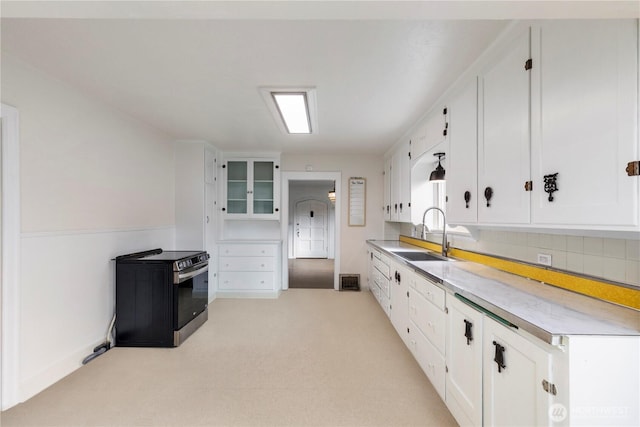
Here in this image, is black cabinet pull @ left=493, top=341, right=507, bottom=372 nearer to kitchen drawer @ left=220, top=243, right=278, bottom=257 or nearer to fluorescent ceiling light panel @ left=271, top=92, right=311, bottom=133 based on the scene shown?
fluorescent ceiling light panel @ left=271, top=92, right=311, bottom=133

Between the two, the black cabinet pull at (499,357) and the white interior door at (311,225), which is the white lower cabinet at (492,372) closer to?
the black cabinet pull at (499,357)

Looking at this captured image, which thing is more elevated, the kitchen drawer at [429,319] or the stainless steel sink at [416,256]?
the stainless steel sink at [416,256]

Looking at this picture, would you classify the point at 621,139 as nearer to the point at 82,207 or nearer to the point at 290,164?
the point at 82,207

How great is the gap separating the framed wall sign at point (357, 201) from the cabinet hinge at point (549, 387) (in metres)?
3.92

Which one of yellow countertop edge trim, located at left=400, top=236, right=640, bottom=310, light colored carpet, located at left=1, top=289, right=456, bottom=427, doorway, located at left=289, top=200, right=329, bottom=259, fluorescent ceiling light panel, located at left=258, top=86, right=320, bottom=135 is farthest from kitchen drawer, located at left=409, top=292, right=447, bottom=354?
doorway, located at left=289, top=200, right=329, bottom=259

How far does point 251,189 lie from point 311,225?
15.2 ft

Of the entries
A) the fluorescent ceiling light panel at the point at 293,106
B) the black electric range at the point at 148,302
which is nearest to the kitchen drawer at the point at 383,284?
the fluorescent ceiling light panel at the point at 293,106

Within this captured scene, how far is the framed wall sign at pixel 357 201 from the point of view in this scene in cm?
492

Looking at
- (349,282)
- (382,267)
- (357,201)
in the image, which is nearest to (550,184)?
(382,267)

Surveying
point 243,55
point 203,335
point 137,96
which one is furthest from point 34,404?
point 243,55

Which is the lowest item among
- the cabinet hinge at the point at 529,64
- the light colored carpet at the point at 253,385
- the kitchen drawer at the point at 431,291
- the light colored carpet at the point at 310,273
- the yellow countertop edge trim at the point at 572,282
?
the light colored carpet at the point at 310,273

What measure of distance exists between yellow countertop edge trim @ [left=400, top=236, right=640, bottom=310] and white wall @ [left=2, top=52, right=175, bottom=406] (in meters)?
3.55

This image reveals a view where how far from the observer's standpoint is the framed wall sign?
4.92 metres

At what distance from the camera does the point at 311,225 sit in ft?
30.2
